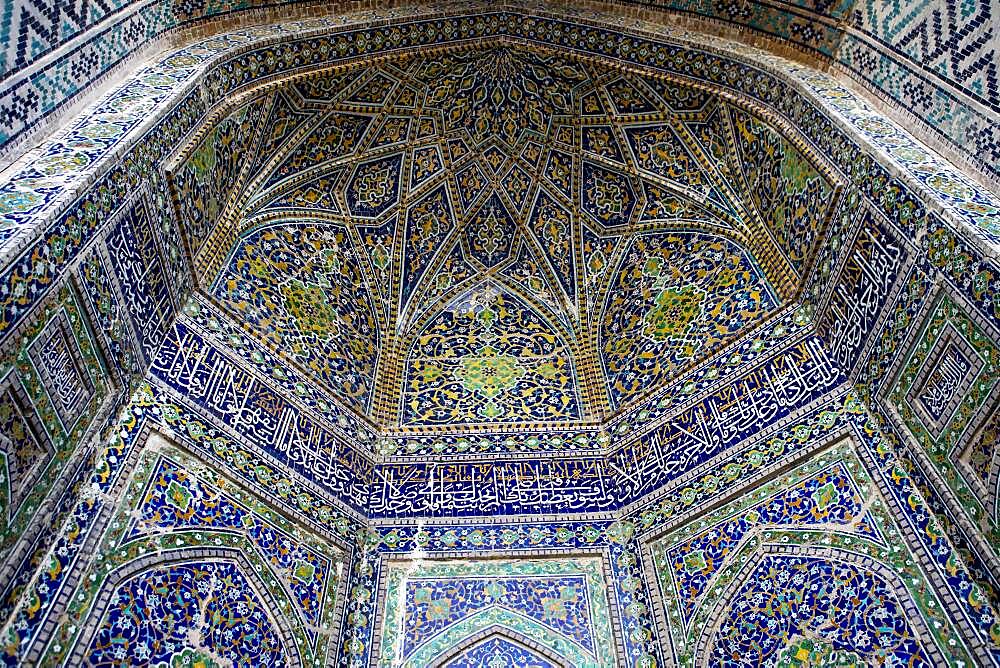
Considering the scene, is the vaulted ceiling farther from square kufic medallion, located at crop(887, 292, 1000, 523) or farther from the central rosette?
square kufic medallion, located at crop(887, 292, 1000, 523)

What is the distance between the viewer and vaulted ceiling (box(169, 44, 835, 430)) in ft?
17.8

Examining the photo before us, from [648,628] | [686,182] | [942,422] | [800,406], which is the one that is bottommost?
[648,628]

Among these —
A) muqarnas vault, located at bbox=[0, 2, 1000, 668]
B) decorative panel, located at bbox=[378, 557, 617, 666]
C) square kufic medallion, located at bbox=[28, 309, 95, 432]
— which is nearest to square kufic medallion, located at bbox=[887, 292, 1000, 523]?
muqarnas vault, located at bbox=[0, 2, 1000, 668]

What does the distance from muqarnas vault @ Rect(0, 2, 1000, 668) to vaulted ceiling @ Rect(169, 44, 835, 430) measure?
0.03 m

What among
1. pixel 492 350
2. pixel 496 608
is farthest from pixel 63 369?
pixel 492 350

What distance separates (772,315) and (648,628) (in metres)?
2.22

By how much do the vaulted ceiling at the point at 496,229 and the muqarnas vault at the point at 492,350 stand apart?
0.10ft

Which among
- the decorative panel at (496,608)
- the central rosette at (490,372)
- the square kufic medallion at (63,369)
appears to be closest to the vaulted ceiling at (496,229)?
the central rosette at (490,372)

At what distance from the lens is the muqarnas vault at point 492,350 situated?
3.57m

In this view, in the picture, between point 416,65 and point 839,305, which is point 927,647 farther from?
point 416,65

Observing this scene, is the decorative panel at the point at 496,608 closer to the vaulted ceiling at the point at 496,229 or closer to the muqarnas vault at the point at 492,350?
the muqarnas vault at the point at 492,350

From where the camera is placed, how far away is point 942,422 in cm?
381

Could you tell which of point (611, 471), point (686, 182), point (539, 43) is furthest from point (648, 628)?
point (539, 43)

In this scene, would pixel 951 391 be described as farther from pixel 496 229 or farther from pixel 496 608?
pixel 496 229
